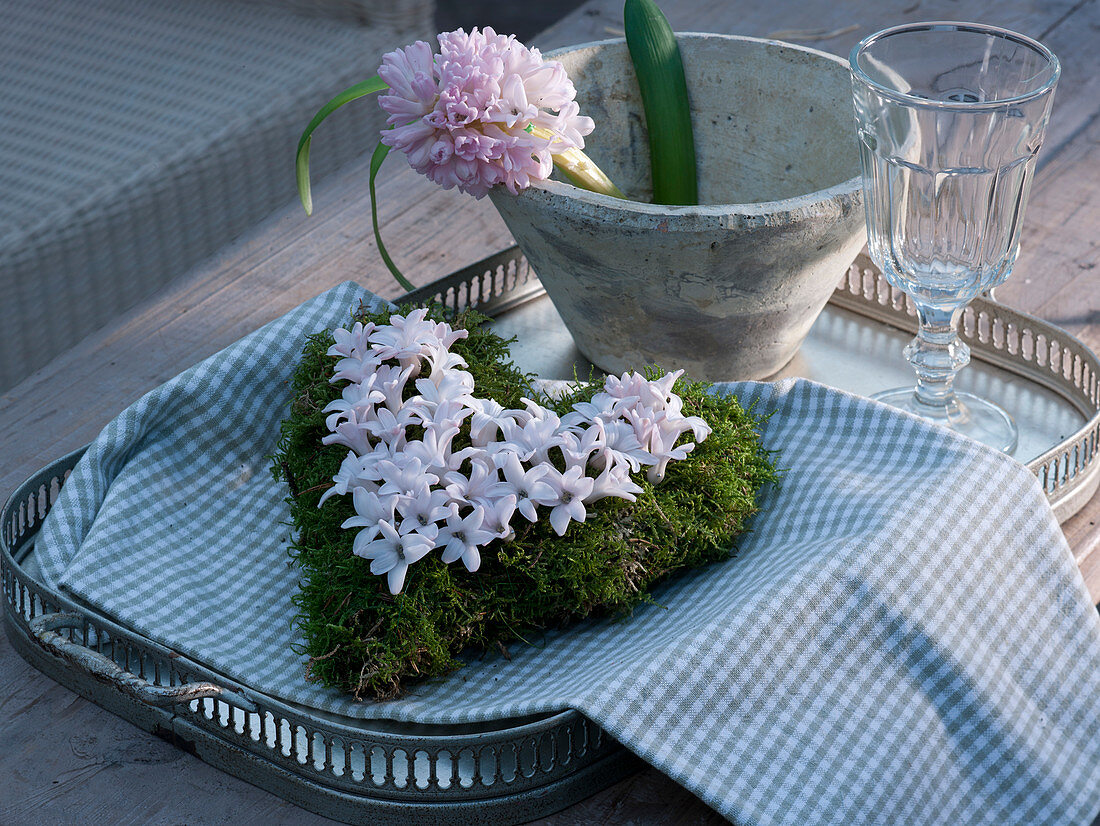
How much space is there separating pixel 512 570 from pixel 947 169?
0.80 feet

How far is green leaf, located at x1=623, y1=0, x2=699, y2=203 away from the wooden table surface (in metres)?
0.05

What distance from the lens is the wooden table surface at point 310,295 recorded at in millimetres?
430

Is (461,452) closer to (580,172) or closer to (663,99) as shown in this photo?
(580,172)

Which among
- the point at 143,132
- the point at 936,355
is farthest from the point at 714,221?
the point at 143,132

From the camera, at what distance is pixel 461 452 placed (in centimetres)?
44

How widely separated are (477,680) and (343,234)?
0.39 metres

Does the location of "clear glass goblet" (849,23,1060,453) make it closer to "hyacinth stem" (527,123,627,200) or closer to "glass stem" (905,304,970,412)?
"glass stem" (905,304,970,412)

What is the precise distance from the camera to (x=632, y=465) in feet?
1.47

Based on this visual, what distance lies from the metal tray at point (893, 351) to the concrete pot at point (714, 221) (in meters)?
0.03

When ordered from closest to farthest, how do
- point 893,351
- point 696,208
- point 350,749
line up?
1. point 350,749
2. point 696,208
3. point 893,351

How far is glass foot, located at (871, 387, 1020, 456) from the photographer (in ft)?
1.89

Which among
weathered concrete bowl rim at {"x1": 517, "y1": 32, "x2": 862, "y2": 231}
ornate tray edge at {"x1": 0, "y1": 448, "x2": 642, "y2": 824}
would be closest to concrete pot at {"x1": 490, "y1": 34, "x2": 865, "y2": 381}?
weathered concrete bowl rim at {"x1": 517, "y1": 32, "x2": 862, "y2": 231}

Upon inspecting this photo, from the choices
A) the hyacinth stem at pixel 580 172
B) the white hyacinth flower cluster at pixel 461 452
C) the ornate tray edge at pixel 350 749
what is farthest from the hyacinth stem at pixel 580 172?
the ornate tray edge at pixel 350 749

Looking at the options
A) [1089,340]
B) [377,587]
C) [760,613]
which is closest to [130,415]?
[377,587]
